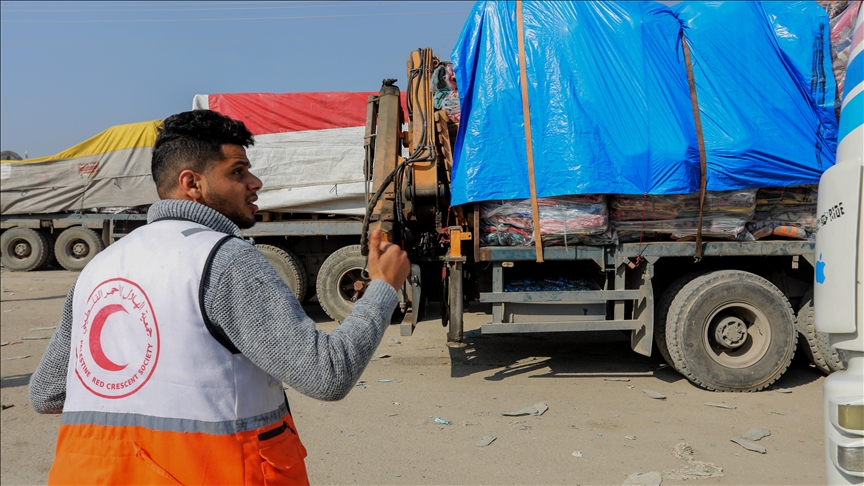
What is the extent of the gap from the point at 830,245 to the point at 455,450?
267 centimetres

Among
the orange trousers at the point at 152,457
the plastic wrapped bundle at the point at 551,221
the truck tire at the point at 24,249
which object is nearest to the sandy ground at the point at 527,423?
the plastic wrapped bundle at the point at 551,221

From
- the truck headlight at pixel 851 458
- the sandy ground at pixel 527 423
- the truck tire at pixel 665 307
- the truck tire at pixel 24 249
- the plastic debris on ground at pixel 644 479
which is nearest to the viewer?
the truck headlight at pixel 851 458

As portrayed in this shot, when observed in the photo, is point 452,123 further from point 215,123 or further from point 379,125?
point 215,123

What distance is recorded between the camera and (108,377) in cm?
146

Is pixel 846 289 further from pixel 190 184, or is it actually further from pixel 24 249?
pixel 24 249

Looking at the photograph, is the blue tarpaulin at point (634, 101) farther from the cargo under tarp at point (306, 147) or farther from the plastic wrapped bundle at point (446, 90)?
the cargo under tarp at point (306, 147)

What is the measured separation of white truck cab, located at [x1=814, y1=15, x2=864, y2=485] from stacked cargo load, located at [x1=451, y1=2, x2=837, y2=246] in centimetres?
278

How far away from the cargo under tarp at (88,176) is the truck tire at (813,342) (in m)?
11.8

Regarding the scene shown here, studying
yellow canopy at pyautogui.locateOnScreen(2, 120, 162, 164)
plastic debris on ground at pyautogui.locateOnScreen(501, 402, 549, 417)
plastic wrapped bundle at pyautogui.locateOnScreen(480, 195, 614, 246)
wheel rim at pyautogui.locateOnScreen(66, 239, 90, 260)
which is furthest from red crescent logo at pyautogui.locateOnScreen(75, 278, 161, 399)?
wheel rim at pyautogui.locateOnScreen(66, 239, 90, 260)

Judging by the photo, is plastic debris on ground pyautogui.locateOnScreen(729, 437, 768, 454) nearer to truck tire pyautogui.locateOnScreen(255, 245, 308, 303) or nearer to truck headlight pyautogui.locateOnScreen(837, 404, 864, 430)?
truck headlight pyautogui.locateOnScreen(837, 404, 864, 430)

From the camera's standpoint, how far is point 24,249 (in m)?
15.5

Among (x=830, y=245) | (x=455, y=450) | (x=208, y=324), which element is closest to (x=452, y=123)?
(x=455, y=450)

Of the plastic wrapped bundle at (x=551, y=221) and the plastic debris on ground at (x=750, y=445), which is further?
the plastic wrapped bundle at (x=551, y=221)

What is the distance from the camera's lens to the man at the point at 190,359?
139 cm
